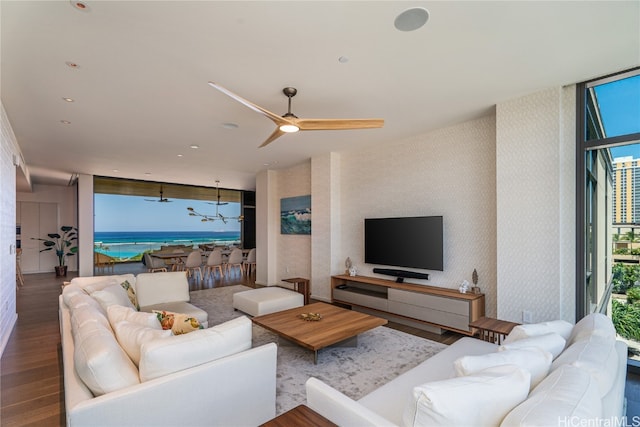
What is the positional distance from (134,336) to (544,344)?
2.48m

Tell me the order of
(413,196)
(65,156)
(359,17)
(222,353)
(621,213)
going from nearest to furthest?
1. (222,353)
2. (359,17)
3. (621,213)
4. (413,196)
5. (65,156)

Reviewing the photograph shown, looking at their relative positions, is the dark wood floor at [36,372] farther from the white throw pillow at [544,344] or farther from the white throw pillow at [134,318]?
the white throw pillow at [544,344]

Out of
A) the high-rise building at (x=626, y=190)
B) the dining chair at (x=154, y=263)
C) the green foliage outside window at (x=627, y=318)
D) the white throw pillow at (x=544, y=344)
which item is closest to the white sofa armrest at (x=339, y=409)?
the white throw pillow at (x=544, y=344)

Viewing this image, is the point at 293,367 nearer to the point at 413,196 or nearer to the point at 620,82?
the point at 413,196

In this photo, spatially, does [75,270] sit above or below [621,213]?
below

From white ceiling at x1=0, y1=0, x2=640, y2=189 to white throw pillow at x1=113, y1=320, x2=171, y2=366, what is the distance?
209 centimetres

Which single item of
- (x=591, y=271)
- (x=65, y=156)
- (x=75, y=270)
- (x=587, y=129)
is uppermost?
(x=65, y=156)

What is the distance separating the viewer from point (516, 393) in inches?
47.0

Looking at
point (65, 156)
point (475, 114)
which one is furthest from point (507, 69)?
point (65, 156)

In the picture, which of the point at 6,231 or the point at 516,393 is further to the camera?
the point at 6,231

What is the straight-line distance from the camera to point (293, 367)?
2.93 metres

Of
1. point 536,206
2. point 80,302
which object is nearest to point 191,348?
point 80,302

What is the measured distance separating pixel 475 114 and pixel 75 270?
12.1m

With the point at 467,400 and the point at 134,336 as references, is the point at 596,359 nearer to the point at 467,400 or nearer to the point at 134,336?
the point at 467,400
